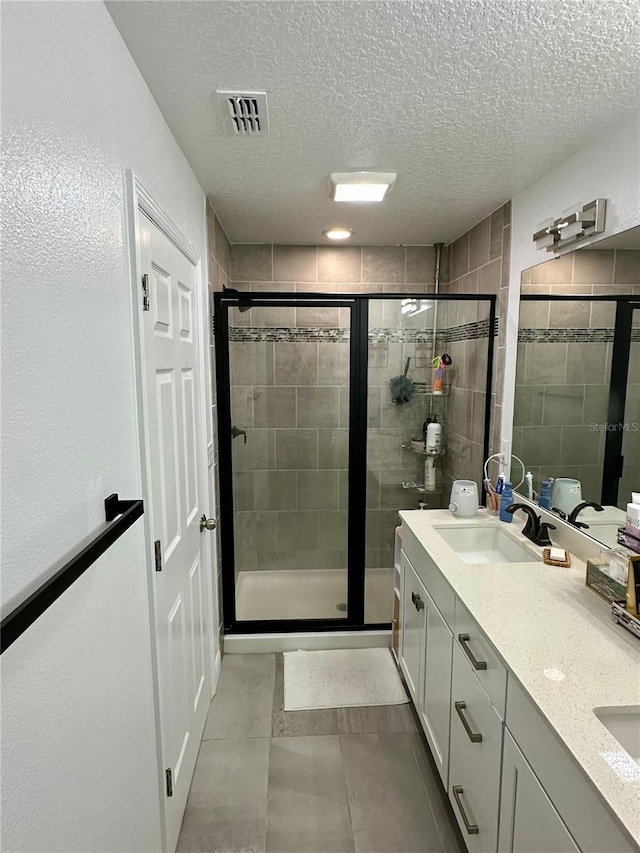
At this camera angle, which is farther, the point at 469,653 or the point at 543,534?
the point at 543,534

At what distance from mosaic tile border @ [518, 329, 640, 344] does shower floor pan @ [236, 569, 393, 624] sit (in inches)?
62.8

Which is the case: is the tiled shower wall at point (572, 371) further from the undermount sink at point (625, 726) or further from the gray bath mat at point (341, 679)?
the gray bath mat at point (341, 679)

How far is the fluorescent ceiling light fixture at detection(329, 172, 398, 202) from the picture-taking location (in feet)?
5.99

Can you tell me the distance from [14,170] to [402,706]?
7.99 feet

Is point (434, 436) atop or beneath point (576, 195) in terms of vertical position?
beneath

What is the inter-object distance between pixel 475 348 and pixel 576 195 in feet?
3.07

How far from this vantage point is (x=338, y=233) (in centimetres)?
266

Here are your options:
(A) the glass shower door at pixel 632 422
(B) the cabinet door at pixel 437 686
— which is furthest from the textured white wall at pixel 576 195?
(B) the cabinet door at pixel 437 686

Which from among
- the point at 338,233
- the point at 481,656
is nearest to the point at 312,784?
the point at 481,656

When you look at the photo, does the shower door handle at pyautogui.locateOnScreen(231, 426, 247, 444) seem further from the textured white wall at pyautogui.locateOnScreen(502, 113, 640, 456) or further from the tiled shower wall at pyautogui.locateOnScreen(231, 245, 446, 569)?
the textured white wall at pyautogui.locateOnScreen(502, 113, 640, 456)

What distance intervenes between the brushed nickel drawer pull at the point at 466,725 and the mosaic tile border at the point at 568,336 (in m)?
1.33

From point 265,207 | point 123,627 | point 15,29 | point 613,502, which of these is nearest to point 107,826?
point 123,627

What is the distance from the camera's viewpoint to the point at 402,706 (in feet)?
7.00
